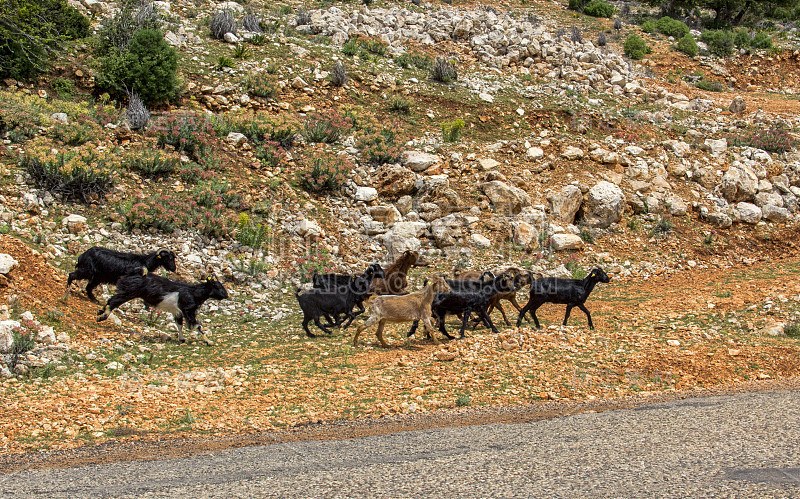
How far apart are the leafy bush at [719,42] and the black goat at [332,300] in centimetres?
3319

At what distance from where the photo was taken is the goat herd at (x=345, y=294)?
1073 centimetres

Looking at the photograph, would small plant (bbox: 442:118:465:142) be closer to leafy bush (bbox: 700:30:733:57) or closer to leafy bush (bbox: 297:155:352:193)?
leafy bush (bbox: 297:155:352:193)

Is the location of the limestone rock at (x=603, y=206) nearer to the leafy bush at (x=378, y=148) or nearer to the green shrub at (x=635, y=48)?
the leafy bush at (x=378, y=148)

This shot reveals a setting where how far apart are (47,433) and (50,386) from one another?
168cm

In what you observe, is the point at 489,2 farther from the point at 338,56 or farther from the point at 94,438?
the point at 94,438

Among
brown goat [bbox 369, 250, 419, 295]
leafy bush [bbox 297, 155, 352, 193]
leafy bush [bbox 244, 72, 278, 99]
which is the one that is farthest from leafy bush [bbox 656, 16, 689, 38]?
brown goat [bbox 369, 250, 419, 295]

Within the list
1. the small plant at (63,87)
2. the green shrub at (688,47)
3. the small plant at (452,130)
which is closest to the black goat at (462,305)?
the small plant at (452,130)

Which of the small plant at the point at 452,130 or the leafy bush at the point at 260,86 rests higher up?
the leafy bush at the point at 260,86

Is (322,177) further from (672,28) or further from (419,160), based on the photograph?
(672,28)

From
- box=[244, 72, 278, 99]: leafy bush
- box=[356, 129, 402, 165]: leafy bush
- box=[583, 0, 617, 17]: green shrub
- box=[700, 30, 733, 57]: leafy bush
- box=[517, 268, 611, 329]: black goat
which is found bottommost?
box=[517, 268, 611, 329]: black goat

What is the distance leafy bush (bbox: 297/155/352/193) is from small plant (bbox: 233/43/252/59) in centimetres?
816

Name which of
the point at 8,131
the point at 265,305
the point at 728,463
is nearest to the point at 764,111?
the point at 265,305

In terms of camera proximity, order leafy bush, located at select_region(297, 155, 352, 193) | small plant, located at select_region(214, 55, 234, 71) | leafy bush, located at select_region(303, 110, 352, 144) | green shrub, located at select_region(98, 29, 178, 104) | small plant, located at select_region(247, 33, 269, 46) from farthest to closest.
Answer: small plant, located at select_region(247, 33, 269, 46), small plant, located at select_region(214, 55, 234, 71), leafy bush, located at select_region(303, 110, 352, 144), green shrub, located at select_region(98, 29, 178, 104), leafy bush, located at select_region(297, 155, 352, 193)

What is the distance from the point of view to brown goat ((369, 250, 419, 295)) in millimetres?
13109
